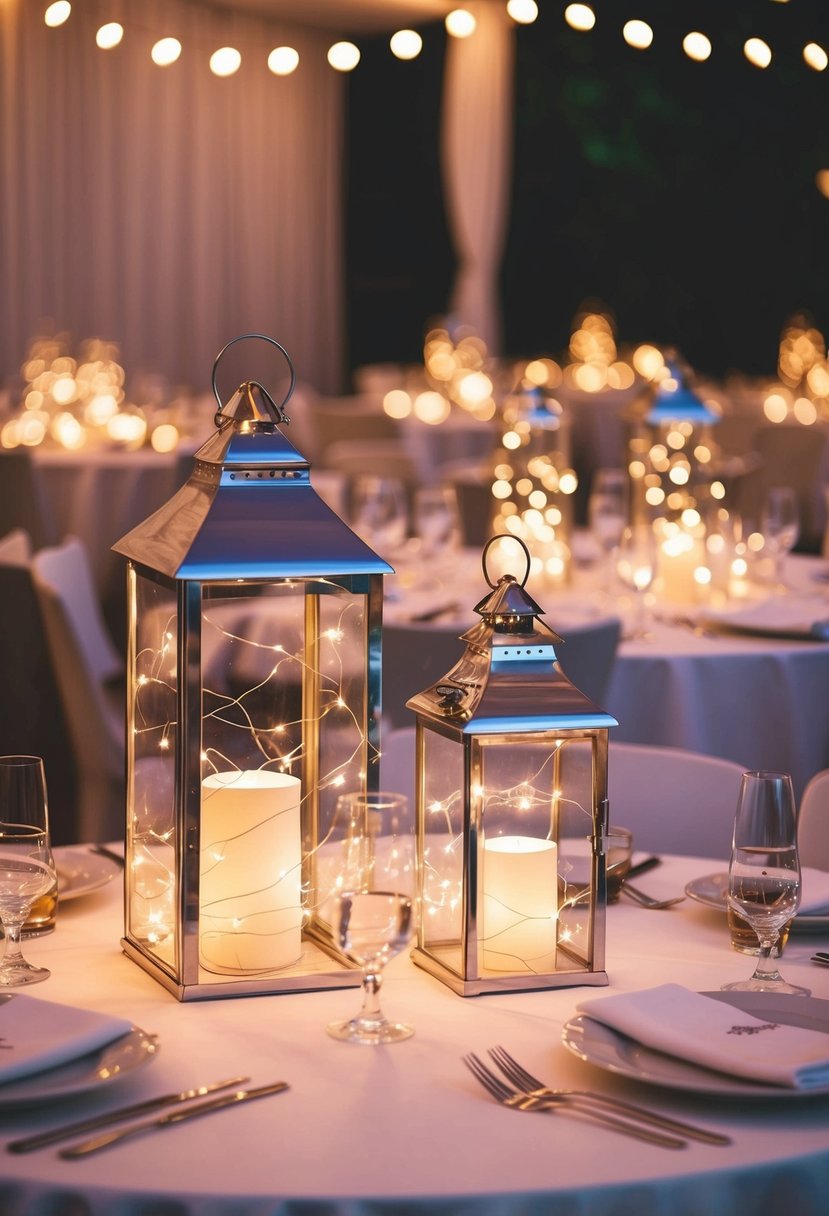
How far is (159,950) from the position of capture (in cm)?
159

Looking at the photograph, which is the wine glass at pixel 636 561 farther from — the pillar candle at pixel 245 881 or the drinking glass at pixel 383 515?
the pillar candle at pixel 245 881

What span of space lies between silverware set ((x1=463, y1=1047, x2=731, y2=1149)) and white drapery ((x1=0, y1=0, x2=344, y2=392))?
1046 centimetres

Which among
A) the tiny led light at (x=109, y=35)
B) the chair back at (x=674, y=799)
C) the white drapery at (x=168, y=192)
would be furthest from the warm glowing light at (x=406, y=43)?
the white drapery at (x=168, y=192)

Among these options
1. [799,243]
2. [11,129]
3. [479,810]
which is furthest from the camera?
[799,243]

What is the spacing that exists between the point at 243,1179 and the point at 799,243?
13.9 metres

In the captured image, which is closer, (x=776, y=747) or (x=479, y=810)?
(x=479, y=810)

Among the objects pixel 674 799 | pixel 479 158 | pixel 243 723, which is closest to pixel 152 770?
pixel 243 723

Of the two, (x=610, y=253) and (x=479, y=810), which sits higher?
(x=610, y=253)

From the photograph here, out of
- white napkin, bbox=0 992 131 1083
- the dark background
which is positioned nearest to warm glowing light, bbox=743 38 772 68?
white napkin, bbox=0 992 131 1083

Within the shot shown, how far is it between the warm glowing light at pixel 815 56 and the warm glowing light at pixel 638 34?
0.23 metres

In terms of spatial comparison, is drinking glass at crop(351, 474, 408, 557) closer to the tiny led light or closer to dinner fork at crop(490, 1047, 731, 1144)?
the tiny led light

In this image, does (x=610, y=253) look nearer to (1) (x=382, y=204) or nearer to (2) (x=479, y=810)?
(1) (x=382, y=204)

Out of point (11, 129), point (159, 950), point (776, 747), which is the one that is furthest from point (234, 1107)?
point (11, 129)

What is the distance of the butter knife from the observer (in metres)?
1.17
